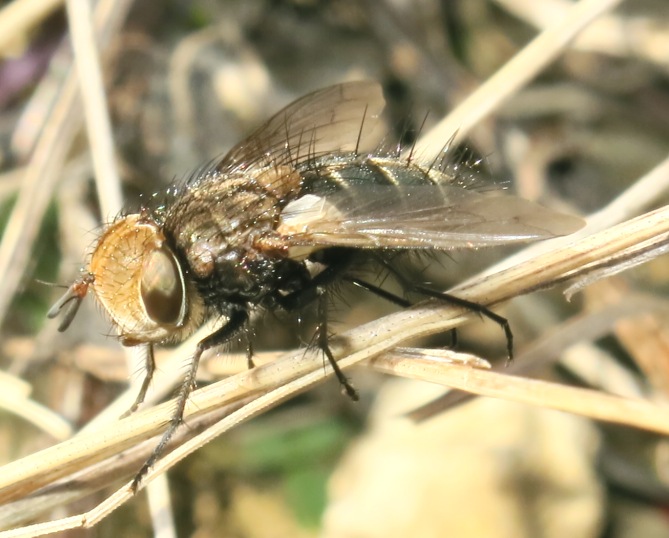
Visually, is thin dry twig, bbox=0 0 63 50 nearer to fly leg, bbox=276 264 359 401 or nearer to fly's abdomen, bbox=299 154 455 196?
fly's abdomen, bbox=299 154 455 196

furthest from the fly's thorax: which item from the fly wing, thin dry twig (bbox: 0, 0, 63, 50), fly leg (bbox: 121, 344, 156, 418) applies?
thin dry twig (bbox: 0, 0, 63, 50)

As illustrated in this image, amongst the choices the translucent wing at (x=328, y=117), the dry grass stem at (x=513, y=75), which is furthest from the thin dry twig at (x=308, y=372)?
the translucent wing at (x=328, y=117)

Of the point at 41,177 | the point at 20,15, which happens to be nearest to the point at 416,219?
the point at 41,177

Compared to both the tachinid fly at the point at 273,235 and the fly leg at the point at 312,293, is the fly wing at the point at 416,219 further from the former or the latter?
the fly leg at the point at 312,293

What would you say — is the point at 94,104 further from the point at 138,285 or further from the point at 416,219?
the point at 416,219

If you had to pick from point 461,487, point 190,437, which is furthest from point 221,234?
point 461,487

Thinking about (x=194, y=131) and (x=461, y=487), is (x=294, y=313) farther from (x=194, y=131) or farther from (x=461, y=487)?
(x=194, y=131)

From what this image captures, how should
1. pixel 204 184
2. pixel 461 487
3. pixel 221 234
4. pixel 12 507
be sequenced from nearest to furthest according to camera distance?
pixel 12 507 → pixel 221 234 → pixel 204 184 → pixel 461 487
